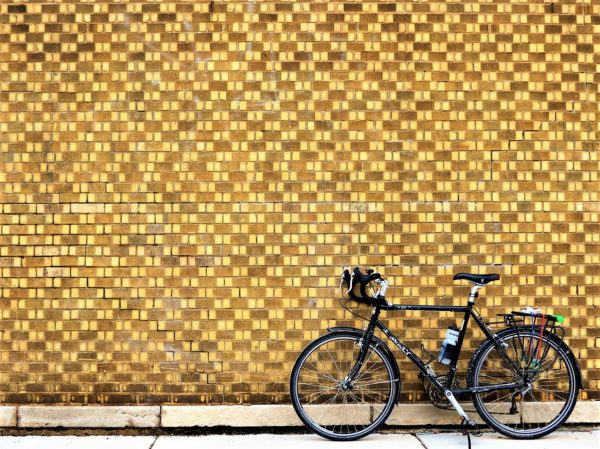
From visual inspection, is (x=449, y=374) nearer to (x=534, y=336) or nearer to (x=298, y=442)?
(x=534, y=336)

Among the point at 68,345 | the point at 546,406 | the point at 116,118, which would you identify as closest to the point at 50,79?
the point at 116,118

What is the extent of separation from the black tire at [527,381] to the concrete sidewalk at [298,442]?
5.6 inches

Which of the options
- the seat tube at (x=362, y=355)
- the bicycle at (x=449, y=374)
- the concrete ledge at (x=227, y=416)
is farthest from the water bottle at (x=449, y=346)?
the concrete ledge at (x=227, y=416)

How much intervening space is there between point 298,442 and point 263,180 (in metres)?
1.97

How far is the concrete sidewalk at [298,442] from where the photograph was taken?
17.1 ft

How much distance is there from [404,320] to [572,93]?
221cm

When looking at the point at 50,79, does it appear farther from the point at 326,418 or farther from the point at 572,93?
the point at 572,93

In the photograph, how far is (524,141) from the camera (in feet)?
18.9

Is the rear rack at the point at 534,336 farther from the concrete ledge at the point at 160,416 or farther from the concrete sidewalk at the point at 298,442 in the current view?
the concrete ledge at the point at 160,416

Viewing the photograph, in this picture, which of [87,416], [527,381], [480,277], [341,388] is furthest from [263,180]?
[527,381]

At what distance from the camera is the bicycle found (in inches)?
211

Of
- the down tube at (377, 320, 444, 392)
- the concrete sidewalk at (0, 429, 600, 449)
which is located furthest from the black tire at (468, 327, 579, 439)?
the down tube at (377, 320, 444, 392)

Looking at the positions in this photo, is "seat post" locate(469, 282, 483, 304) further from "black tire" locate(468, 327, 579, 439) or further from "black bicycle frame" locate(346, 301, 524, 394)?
"black tire" locate(468, 327, 579, 439)

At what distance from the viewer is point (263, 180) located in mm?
5695
